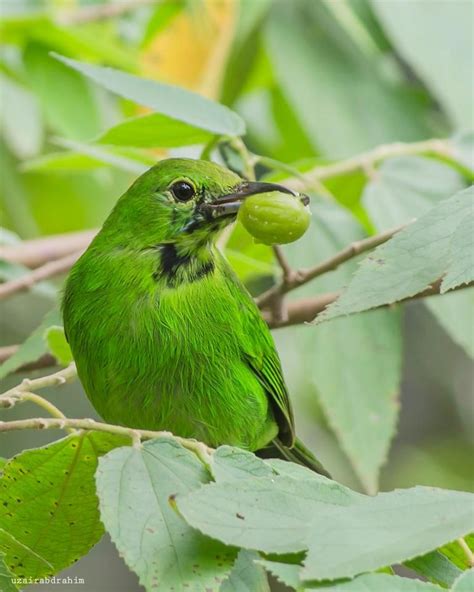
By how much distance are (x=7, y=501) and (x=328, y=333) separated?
164 cm

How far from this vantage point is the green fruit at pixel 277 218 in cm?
245

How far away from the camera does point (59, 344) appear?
9.57ft

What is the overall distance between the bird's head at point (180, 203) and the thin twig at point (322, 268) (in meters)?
0.22

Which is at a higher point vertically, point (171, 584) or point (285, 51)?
point (285, 51)

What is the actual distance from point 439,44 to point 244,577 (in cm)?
272

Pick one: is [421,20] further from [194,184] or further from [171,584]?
[171,584]

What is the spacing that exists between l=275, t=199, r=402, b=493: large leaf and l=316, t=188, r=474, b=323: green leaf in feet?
4.33

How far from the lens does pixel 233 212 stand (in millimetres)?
2857

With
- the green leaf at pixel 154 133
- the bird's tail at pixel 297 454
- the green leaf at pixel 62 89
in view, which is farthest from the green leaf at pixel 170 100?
the green leaf at pixel 62 89

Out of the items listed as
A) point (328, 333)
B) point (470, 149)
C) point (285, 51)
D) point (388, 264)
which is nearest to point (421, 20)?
point (285, 51)

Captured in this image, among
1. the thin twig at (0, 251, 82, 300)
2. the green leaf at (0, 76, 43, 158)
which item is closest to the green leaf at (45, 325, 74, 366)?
the thin twig at (0, 251, 82, 300)

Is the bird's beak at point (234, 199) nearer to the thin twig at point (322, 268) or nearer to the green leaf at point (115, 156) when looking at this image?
the thin twig at point (322, 268)

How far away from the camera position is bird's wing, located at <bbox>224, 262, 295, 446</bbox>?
2943 millimetres

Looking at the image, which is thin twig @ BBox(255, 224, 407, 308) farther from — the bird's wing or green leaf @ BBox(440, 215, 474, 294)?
green leaf @ BBox(440, 215, 474, 294)
